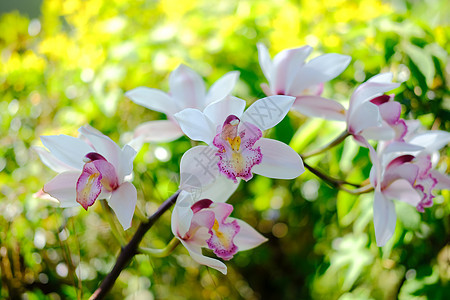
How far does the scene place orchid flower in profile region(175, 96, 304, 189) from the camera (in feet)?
1.57

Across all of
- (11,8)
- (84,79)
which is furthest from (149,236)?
(11,8)

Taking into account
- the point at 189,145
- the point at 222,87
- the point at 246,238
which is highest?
the point at 222,87

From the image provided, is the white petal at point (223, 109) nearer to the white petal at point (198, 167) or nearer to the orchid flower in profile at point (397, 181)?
the white petal at point (198, 167)

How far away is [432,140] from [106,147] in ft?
1.54

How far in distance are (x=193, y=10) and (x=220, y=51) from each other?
0.32 m

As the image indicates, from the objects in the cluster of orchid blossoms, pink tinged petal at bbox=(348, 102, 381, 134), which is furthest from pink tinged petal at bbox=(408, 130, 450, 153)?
pink tinged petal at bbox=(348, 102, 381, 134)

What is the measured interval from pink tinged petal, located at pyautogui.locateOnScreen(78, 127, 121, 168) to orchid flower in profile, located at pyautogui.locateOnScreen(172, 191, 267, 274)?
0.09 metres

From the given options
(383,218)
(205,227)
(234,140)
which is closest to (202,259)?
(205,227)

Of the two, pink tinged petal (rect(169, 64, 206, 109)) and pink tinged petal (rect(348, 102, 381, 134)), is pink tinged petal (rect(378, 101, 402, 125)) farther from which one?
pink tinged petal (rect(169, 64, 206, 109))

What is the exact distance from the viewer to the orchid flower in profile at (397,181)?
0.56m

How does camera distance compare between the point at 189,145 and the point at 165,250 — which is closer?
the point at 165,250

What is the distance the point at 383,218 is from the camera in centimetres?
A: 57

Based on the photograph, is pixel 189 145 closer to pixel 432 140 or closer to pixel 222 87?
pixel 222 87

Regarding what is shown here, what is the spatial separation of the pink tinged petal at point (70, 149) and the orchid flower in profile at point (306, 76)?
266 millimetres
